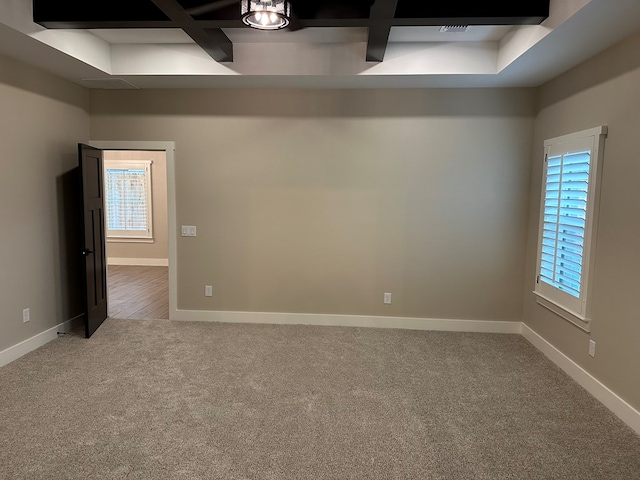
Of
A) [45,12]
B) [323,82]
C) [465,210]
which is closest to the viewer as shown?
[45,12]

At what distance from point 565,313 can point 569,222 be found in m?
0.78

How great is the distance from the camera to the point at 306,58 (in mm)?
3607

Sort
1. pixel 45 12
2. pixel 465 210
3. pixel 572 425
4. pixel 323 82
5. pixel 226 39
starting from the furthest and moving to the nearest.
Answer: pixel 465 210, pixel 323 82, pixel 226 39, pixel 45 12, pixel 572 425

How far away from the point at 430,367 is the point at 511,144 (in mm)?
2442

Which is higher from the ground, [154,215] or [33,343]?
[154,215]

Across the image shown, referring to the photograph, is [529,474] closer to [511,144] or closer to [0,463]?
[0,463]

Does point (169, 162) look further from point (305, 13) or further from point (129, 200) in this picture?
point (129, 200)

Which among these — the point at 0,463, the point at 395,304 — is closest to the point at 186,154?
the point at 395,304

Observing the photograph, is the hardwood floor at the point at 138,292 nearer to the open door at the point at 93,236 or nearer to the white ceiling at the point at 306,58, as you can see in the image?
the open door at the point at 93,236

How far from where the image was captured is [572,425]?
2561mm

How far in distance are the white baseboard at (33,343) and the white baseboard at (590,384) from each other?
15.5 feet

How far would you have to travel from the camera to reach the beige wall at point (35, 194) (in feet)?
10.9

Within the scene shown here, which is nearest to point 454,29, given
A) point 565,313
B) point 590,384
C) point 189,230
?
point 565,313

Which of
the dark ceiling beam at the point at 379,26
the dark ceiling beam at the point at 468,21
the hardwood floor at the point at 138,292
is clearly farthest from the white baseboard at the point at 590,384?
the hardwood floor at the point at 138,292
